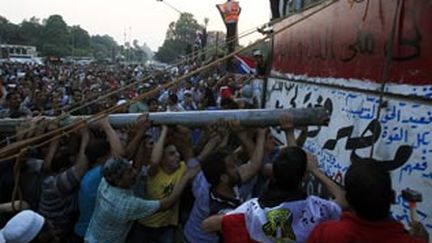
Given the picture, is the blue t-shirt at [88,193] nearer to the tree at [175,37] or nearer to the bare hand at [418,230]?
the bare hand at [418,230]

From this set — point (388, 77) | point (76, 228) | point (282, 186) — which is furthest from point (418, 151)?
point (76, 228)

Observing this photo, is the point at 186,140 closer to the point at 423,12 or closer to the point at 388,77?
the point at 388,77

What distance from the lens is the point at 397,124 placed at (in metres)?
3.34

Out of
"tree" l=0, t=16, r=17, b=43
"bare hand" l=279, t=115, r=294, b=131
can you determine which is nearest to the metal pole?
"bare hand" l=279, t=115, r=294, b=131

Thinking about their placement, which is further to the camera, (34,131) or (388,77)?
(34,131)

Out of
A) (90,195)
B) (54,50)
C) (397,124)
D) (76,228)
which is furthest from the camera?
(54,50)

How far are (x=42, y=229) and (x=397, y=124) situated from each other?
7.19ft

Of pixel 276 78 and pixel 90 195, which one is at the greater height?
pixel 276 78

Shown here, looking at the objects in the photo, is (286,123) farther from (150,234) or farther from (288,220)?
(150,234)

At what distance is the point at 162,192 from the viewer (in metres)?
4.26

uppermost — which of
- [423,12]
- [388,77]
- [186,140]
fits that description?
[423,12]

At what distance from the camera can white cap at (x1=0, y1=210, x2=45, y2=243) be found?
2.85 meters

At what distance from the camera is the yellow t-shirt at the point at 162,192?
4262 millimetres

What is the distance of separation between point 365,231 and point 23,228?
1776 millimetres
